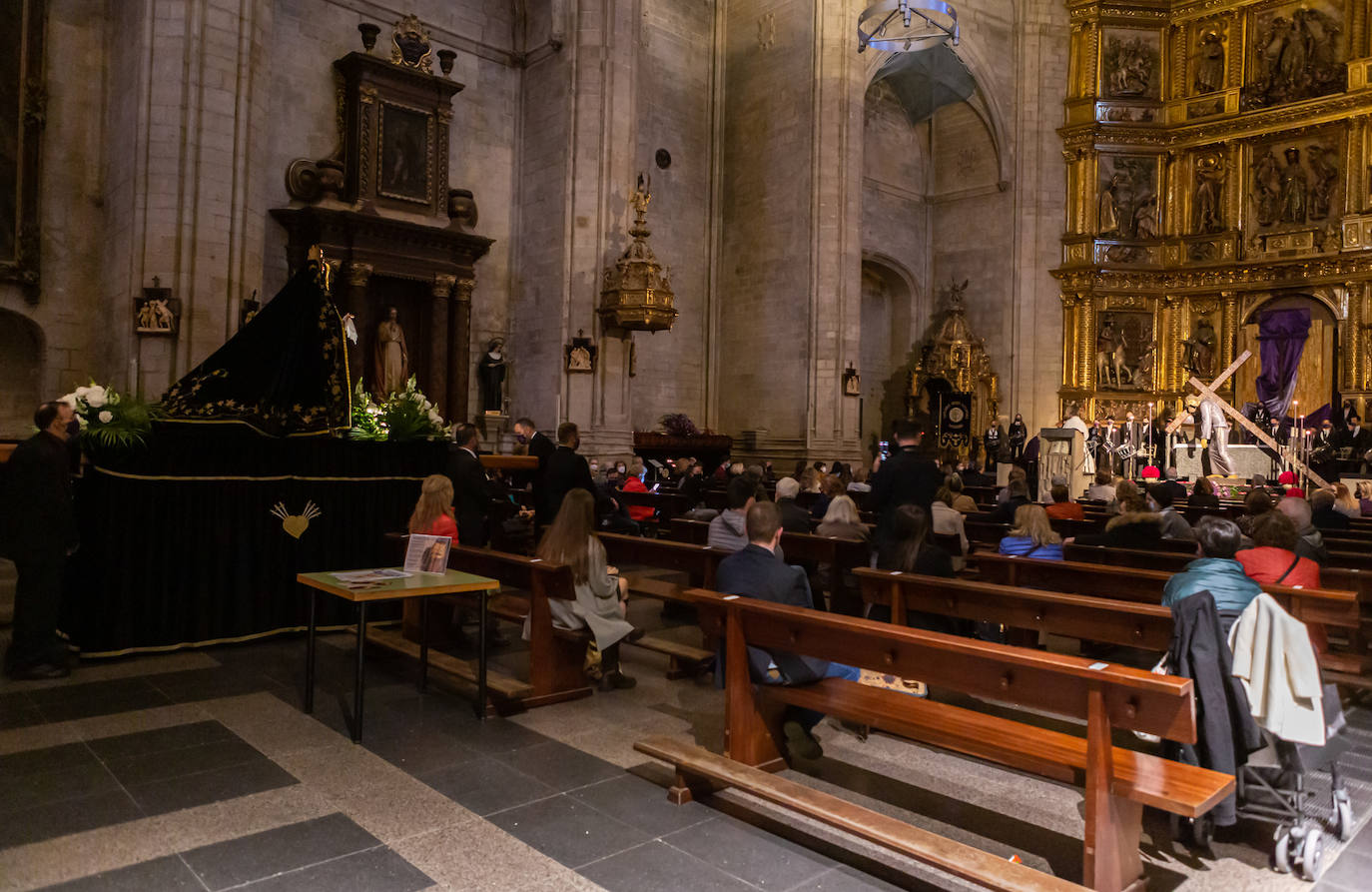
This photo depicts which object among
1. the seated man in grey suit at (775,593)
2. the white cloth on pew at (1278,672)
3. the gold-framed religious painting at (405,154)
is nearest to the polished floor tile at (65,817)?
the seated man in grey suit at (775,593)

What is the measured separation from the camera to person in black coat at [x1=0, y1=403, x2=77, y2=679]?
560cm

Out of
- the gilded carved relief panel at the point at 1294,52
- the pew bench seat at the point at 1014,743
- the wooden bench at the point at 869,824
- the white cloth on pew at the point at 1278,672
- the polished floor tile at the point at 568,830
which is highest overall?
the gilded carved relief panel at the point at 1294,52

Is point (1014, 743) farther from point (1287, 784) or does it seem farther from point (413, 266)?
point (413, 266)

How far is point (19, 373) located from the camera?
38.1ft

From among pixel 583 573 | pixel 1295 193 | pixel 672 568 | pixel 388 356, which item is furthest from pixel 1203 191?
pixel 583 573

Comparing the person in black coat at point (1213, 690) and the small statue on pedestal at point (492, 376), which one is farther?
the small statue on pedestal at point (492, 376)

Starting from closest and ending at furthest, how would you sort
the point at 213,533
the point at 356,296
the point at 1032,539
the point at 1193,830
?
the point at 1193,830 < the point at 1032,539 < the point at 213,533 < the point at 356,296

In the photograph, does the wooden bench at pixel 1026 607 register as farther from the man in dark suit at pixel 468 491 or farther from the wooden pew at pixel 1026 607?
the man in dark suit at pixel 468 491

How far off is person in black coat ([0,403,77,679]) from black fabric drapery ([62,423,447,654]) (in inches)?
11.7

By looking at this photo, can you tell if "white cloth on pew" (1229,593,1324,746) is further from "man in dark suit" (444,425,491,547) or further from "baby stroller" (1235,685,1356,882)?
"man in dark suit" (444,425,491,547)

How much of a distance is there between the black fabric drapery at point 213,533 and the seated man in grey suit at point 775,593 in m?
3.88

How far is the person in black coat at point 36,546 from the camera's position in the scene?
5.60 metres

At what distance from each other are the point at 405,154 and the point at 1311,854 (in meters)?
14.1

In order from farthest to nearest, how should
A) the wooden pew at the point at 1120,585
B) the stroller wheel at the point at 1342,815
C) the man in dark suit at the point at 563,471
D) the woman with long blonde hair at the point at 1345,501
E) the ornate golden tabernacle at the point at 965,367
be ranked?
the ornate golden tabernacle at the point at 965,367
the woman with long blonde hair at the point at 1345,501
the man in dark suit at the point at 563,471
the wooden pew at the point at 1120,585
the stroller wheel at the point at 1342,815
